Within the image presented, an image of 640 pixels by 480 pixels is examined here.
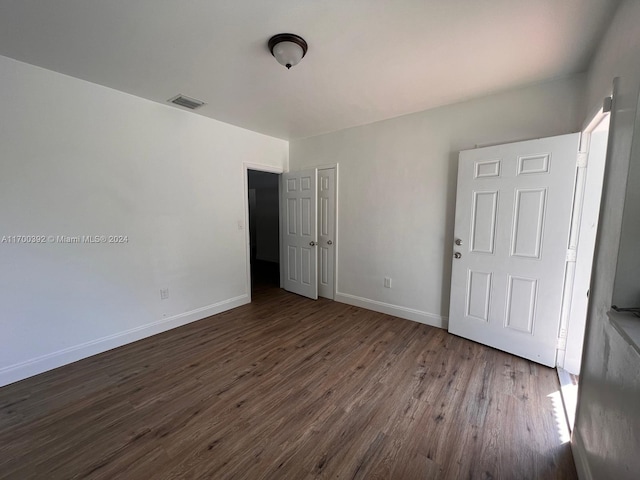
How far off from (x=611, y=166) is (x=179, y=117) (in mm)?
3642

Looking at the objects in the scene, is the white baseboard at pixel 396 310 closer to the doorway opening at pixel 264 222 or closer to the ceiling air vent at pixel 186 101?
the doorway opening at pixel 264 222

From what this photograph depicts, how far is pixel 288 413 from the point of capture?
181 centimetres

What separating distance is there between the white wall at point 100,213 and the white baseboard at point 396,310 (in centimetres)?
181

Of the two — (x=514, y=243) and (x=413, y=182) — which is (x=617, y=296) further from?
(x=413, y=182)

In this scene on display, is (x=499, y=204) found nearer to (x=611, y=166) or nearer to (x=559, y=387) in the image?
(x=611, y=166)

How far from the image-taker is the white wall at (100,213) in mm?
2119

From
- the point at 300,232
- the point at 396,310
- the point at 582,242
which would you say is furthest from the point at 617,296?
the point at 300,232

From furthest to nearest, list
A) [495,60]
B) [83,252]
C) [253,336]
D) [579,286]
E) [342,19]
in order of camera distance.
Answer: [253,336]
[83,252]
[579,286]
[495,60]
[342,19]

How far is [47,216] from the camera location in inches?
88.5

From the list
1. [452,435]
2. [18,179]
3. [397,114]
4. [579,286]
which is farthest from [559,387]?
[18,179]

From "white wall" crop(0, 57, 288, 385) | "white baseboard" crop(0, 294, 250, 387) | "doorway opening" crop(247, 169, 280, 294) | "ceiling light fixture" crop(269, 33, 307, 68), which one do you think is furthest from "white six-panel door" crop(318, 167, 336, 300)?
"doorway opening" crop(247, 169, 280, 294)

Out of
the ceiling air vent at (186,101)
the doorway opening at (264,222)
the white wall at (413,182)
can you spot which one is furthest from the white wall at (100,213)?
the doorway opening at (264,222)

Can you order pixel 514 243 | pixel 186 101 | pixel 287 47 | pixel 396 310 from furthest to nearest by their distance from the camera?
1. pixel 396 310
2. pixel 186 101
3. pixel 514 243
4. pixel 287 47

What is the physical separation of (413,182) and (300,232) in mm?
1864
